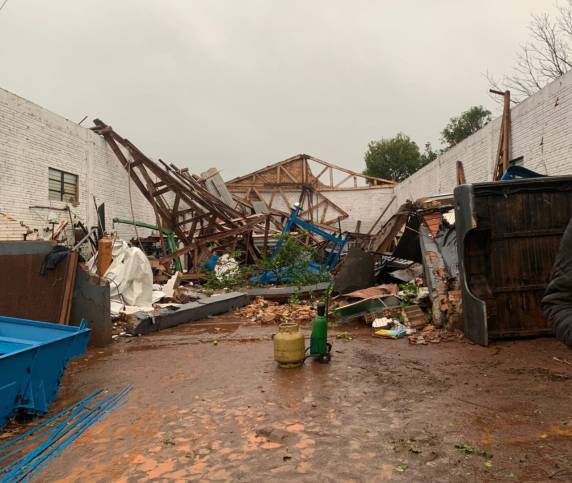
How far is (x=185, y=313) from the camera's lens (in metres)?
8.58

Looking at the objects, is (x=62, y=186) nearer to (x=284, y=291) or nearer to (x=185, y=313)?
(x=185, y=313)

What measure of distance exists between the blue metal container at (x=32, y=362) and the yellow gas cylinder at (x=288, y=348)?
213 centimetres

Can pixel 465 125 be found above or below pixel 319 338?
above

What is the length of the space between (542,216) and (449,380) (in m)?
2.80

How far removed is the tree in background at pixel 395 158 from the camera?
119 feet

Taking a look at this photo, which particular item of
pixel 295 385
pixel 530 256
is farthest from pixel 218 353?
pixel 530 256

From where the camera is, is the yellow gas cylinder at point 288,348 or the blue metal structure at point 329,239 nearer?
the yellow gas cylinder at point 288,348

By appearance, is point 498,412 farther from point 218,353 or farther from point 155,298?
point 155,298

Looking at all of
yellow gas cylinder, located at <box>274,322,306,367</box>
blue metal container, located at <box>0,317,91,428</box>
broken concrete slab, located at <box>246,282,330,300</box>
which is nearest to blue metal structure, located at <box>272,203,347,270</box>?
broken concrete slab, located at <box>246,282,330,300</box>

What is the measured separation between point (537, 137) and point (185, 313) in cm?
829

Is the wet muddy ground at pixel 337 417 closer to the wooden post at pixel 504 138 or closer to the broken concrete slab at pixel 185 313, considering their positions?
the broken concrete slab at pixel 185 313

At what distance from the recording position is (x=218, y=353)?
6184mm

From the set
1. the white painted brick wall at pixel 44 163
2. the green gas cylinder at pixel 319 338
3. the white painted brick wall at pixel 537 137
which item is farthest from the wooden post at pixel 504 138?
the white painted brick wall at pixel 44 163

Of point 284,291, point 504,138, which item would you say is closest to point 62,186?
point 284,291
